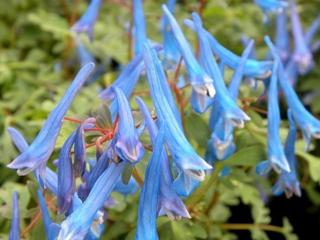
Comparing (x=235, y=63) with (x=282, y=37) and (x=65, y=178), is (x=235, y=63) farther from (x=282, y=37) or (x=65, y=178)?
(x=282, y=37)

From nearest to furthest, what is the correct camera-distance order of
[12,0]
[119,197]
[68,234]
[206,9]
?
[68,234]
[119,197]
[206,9]
[12,0]

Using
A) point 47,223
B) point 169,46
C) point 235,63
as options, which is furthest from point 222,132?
point 47,223

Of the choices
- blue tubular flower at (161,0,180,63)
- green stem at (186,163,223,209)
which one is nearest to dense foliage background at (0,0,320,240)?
green stem at (186,163,223,209)

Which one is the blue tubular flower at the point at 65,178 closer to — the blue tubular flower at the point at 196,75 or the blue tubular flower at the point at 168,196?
the blue tubular flower at the point at 168,196

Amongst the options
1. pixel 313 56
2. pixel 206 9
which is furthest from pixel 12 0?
pixel 313 56

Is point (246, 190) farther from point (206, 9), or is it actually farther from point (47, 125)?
point (47, 125)

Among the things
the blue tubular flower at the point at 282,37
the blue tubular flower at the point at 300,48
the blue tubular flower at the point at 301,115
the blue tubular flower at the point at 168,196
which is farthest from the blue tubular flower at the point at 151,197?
the blue tubular flower at the point at 282,37
